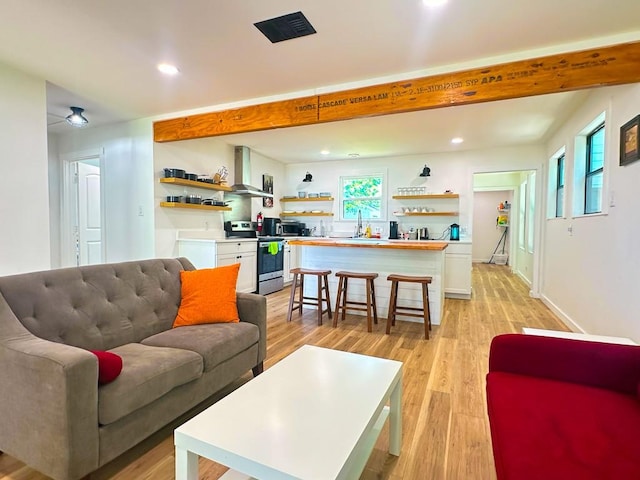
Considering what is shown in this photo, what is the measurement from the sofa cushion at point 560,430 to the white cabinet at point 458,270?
4028 mm

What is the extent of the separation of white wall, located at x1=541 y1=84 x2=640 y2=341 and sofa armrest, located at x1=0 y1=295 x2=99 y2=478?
10.7ft

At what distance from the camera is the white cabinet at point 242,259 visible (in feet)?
15.1

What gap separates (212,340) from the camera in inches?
79.0

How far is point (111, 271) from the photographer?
2.12 metres

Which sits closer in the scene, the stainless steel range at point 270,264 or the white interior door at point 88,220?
the white interior door at point 88,220

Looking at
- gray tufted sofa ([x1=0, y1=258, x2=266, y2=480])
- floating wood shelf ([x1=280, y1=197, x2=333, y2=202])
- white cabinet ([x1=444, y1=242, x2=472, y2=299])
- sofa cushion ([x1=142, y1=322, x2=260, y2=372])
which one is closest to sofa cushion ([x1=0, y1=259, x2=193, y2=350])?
gray tufted sofa ([x1=0, y1=258, x2=266, y2=480])

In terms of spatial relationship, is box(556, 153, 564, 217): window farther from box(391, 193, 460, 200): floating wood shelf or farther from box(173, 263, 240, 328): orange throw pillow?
box(173, 263, 240, 328): orange throw pillow

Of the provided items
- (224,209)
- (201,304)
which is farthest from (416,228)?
(201,304)

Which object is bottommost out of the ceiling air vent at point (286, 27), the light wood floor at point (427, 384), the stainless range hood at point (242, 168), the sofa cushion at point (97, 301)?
the light wood floor at point (427, 384)

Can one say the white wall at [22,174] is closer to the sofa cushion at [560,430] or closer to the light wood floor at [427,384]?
the light wood floor at [427,384]

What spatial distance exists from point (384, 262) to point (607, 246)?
6.75 ft

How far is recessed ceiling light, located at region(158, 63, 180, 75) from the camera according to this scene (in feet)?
9.33

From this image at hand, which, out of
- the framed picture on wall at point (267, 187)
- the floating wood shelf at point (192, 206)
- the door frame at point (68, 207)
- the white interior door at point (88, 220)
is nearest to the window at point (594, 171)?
the floating wood shelf at point (192, 206)

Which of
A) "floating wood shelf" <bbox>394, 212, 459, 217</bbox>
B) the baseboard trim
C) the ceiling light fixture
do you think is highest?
the ceiling light fixture
